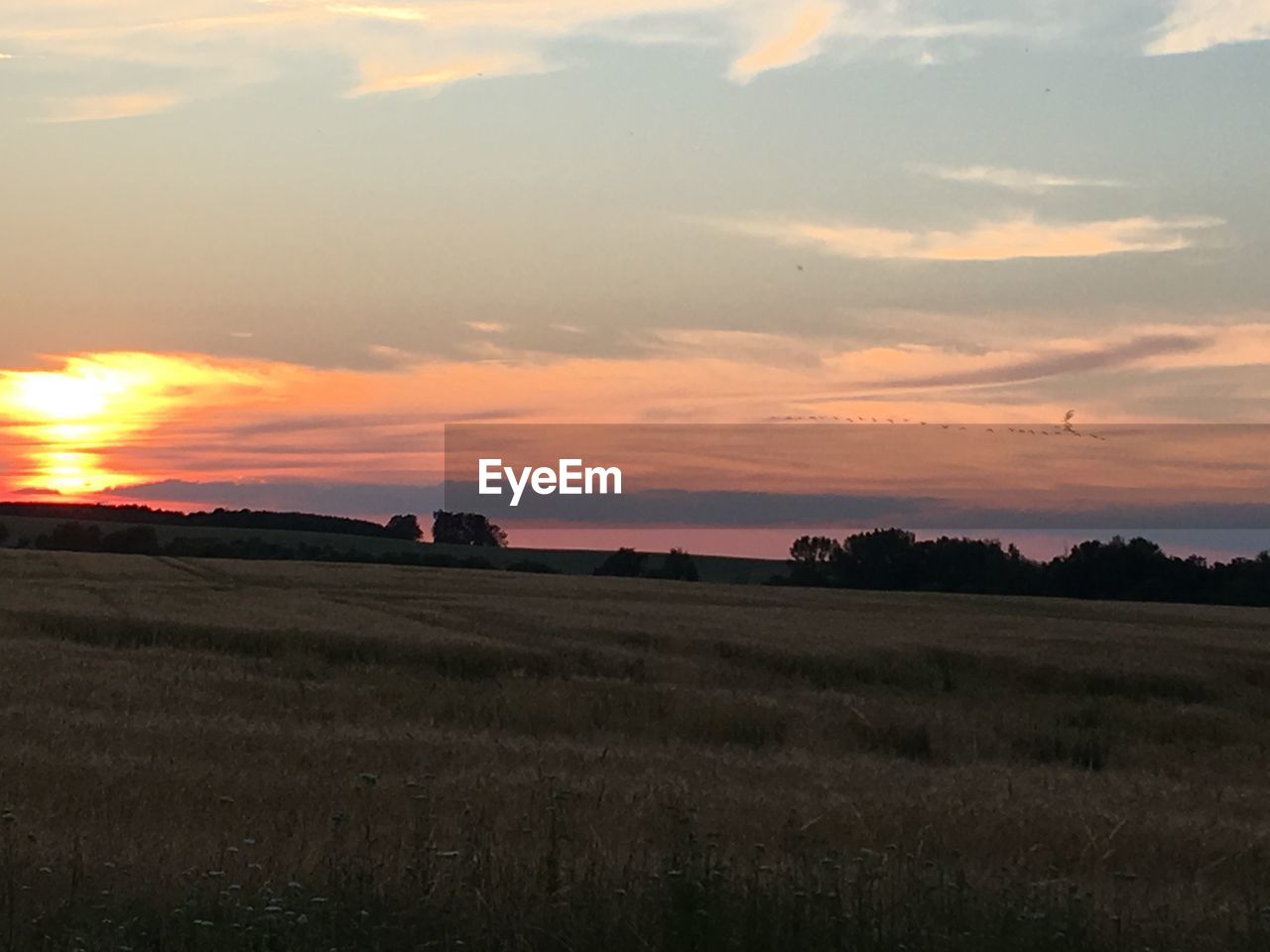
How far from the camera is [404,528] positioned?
125875 millimetres

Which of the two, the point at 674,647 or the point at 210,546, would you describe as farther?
the point at 210,546

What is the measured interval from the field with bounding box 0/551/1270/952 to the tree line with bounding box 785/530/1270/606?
61814 millimetres

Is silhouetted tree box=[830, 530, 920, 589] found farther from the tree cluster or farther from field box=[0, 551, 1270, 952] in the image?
field box=[0, 551, 1270, 952]

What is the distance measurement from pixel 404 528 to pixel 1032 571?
52648 mm

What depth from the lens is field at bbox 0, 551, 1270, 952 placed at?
826 centimetres

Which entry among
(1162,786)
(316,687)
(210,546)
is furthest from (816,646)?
(210,546)

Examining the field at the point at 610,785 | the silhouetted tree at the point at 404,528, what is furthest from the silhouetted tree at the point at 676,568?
the field at the point at 610,785

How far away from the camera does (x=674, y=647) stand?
3098 cm

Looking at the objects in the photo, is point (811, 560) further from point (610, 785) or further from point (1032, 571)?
point (610, 785)

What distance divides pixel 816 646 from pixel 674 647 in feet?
9.37

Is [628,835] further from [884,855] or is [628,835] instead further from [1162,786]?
[1162,786]

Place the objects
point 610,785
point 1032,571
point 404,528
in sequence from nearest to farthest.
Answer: point 610,785 < point 1032,571 < point 404,528

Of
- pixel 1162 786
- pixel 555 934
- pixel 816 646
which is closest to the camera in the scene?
pixel 555 934

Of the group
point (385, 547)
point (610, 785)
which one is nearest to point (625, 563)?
point (385, 547)
